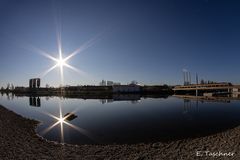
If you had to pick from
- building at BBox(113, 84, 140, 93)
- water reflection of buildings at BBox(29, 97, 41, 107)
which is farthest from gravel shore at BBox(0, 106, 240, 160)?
building at BBox(113, 84, 140, 93)

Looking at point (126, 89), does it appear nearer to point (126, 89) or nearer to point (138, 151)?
point (126, 89)

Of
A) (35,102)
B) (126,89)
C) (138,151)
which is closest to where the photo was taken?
(138,151)

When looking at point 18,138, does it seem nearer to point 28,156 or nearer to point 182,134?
point 28,156

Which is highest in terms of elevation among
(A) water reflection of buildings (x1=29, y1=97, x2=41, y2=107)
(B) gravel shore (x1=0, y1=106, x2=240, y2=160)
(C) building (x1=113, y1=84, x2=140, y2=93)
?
(C) building (x1=113, y1=84, x2=140, y2=93)

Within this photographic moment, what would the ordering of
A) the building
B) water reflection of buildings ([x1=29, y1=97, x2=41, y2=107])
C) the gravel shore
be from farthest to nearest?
the building, water reflection of buildings ([x1=29, y1=97, x2=41, y2=107]), the gravel shore

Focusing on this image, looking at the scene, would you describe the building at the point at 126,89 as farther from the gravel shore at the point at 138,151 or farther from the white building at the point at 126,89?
the gravel shore at the point at 138,151

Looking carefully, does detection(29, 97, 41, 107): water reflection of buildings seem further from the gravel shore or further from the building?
the building

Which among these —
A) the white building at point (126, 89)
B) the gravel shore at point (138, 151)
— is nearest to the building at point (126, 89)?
the white building at point (126, 89)

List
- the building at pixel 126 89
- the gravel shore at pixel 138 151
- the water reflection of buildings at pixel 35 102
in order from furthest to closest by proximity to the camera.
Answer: the building at pixel 126 89 → the water reflection of buildings at pixel 35 102 → the gravel shore at pixel 138 151

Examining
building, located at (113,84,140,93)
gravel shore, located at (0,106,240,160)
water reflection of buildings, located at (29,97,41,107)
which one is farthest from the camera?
building, located at (113,84,140,93)

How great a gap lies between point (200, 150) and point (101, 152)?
6.07 m

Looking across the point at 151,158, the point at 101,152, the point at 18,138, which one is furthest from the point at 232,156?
the point at 18,138

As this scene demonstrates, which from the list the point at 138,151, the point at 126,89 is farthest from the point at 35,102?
the point at 126,89

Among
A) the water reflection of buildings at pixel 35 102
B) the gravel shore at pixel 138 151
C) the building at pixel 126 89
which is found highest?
the building at pixel 126 89
